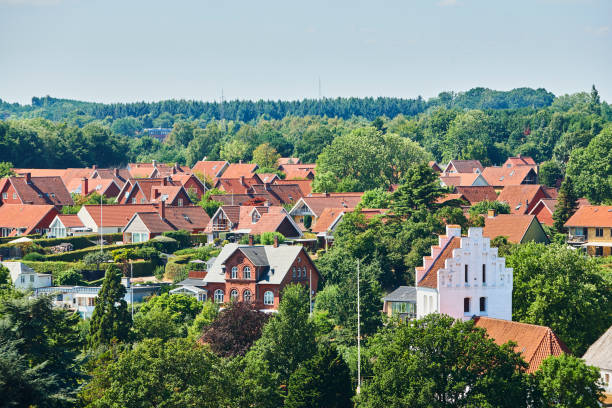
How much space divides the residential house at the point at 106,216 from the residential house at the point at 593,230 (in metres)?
38.3

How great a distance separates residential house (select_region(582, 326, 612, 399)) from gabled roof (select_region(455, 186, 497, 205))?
5434cm

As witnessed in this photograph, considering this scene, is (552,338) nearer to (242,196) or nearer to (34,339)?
(34,339)

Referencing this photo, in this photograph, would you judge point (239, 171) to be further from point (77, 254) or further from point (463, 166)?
point (77, 254)

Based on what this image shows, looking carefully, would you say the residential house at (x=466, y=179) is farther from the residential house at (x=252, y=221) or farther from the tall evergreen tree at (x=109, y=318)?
the tall evergreen tree at (x=109, y=318)

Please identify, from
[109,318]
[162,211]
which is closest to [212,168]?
Answer: [162,211]

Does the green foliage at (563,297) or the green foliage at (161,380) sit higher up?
the green foliage at (563,297)

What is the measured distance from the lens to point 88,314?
72625mm

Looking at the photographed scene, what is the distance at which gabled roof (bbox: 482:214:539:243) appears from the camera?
78287mm

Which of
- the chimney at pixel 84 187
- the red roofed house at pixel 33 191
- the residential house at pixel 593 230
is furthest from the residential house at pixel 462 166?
the residential house at pixel 593 230

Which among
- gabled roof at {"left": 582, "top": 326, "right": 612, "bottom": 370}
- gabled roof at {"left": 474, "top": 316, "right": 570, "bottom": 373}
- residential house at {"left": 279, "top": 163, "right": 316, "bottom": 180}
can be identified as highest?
residential house at {"left": 279, "top": 163, "right": 316, "bottom": 180}

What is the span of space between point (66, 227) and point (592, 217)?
45.5 metres

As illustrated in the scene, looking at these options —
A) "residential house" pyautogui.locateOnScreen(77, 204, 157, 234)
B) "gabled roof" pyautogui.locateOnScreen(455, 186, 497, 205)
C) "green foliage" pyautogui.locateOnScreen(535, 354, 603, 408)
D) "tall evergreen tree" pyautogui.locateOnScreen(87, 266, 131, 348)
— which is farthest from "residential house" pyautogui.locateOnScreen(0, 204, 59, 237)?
"green foliage" pyautogui.locateOnScreen(535, 354, 603, 408)

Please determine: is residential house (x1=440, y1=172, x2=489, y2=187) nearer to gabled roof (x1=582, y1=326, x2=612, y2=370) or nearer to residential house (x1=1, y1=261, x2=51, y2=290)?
residential house (x1=1, y1=261, x2=51, y2=290)

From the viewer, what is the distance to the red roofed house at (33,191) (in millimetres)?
109500
